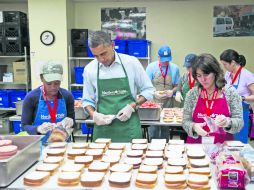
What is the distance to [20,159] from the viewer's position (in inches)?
66.7

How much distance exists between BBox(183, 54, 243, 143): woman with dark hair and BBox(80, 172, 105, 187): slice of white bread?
92 centimetres

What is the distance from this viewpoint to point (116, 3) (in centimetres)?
638

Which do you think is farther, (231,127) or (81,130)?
(81,130)

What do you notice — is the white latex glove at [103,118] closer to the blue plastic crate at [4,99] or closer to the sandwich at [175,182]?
the sandwich at [175,182]

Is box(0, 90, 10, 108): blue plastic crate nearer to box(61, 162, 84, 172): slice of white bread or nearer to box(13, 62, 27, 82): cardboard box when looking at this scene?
box(13, 62, 27, 82): cardboard box

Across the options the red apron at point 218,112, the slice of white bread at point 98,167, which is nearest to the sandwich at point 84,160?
the slice of white bread at point 98,167

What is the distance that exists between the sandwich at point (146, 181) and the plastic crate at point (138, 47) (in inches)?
176

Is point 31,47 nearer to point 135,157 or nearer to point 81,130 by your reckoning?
point 81,130

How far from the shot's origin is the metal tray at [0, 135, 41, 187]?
154 centimetres

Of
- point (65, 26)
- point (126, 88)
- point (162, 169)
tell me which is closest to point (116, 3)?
point (65, 26)

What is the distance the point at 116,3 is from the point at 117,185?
5306 millimetres

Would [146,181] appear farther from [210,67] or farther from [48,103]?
[48,103]

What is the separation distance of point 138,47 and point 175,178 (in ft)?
14.8

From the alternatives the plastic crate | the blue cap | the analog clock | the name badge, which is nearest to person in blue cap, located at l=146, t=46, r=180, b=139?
the blue cap
